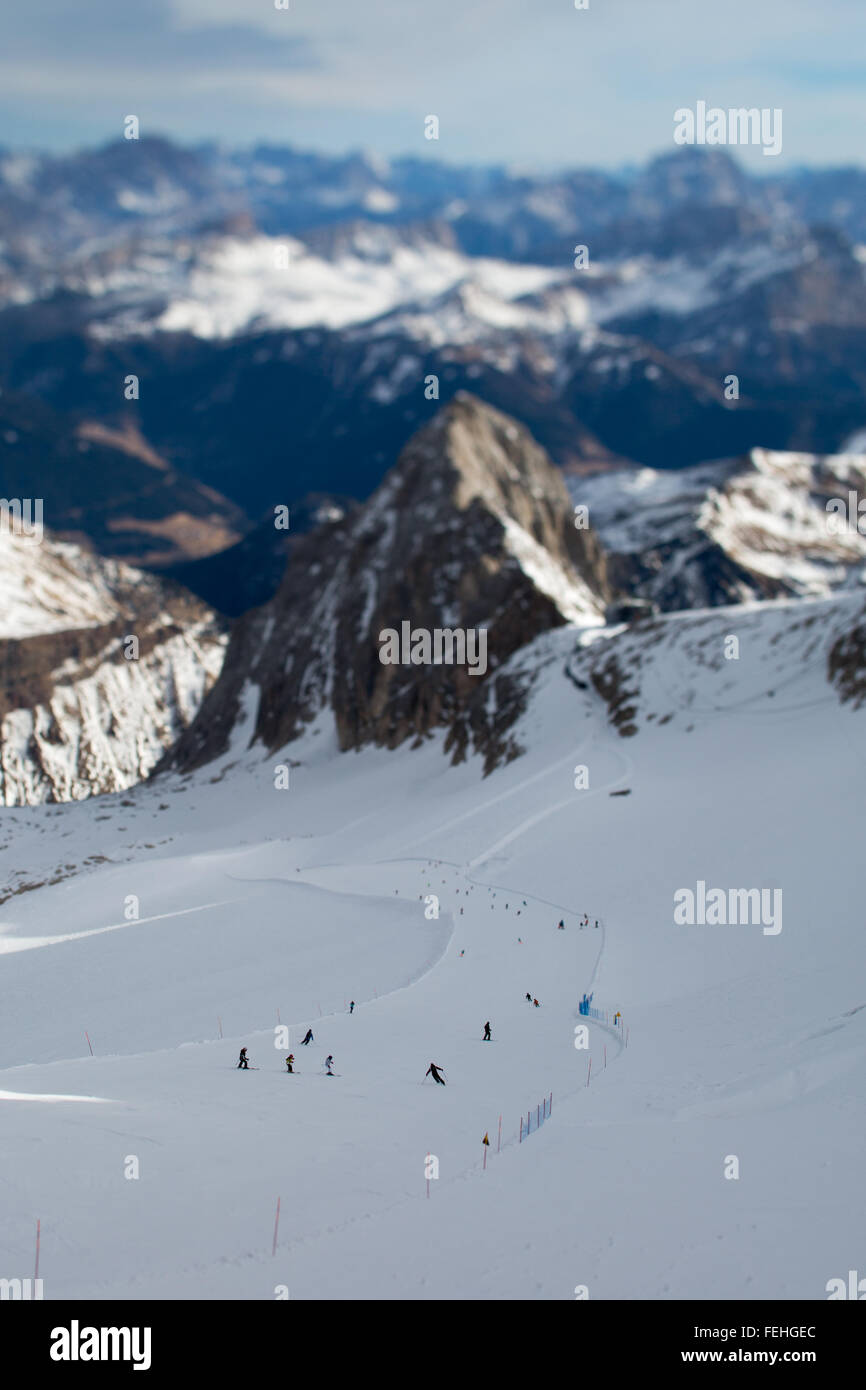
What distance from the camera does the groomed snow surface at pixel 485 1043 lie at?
24.6 meters

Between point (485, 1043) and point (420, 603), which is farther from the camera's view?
point (420, 603)

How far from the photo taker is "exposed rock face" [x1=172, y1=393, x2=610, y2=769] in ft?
391

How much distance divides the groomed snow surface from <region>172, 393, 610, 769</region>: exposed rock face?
89.2ft

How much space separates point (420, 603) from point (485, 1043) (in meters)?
95.2

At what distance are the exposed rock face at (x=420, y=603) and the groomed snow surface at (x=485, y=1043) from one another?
27.2 m

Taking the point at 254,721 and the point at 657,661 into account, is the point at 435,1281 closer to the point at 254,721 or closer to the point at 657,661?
the point at 657,661

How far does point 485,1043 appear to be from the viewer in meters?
40.5

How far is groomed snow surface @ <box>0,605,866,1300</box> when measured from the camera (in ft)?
80.6

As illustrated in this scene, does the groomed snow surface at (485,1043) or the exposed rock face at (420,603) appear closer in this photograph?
the groomed snow surface at (485,1043)

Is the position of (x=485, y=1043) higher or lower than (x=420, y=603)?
lower

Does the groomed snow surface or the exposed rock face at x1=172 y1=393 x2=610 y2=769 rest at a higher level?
the exposed rock face at x1=172 y1=393 x2=610 y2=769

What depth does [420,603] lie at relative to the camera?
132250 millimetres

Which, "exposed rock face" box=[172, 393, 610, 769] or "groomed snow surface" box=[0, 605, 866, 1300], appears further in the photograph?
"exposed rock face" box=[172, 393, 610, 769]
